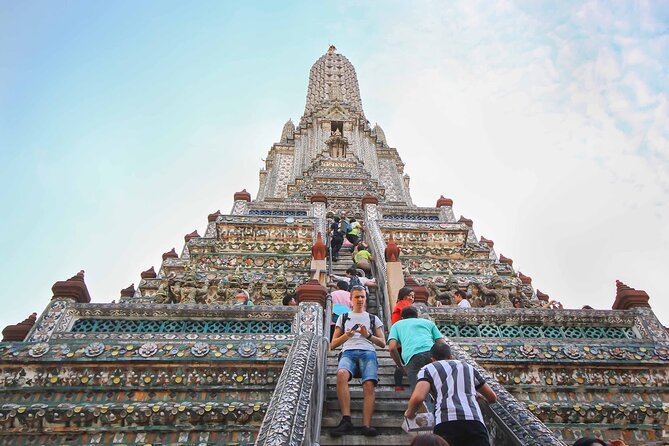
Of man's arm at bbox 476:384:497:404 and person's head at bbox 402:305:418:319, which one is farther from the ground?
person's head at bbox 402:305:418:319

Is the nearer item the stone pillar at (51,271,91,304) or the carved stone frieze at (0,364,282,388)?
the carved stone frieze at (0,364,282,388)

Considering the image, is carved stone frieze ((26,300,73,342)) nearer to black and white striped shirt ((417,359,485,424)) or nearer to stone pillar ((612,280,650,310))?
black and white striped shirt ((417,359,485,424))

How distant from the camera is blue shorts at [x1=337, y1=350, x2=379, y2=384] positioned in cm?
520

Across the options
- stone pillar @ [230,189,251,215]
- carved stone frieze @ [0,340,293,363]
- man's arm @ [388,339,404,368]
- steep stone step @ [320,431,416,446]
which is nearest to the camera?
steep stone step @ [320,431,416,446]

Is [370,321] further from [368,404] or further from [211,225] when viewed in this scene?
[211,225]

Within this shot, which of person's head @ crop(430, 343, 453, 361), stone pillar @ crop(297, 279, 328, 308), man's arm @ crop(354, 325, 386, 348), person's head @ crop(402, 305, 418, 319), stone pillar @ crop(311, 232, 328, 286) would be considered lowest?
person's head @ crop(430, 343, 453, 361)

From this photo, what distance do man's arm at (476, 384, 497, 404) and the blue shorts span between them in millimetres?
1340

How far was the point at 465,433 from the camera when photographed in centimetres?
347

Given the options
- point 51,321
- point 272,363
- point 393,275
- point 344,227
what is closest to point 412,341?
point 272,363

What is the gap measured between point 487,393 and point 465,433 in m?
0.65

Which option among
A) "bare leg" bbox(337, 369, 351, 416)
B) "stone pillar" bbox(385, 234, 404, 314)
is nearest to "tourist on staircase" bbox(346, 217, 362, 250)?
"stone pillar" bbox(385, 234, 404, 314)

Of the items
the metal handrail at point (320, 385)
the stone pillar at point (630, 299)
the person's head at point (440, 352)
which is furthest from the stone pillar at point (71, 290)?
the stone pillar at point (630, 299)

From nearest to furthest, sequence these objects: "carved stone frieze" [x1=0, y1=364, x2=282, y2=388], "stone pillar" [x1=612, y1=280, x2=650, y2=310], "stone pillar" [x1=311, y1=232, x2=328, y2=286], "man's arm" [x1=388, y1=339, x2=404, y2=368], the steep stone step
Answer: the steep stone step, "man's arm" [x1=388, y1=339, x2=404, y2=368], "carved stone frieze" [x1=0, y1=364, x2=282, y2=388], "stone pillar" [x1=612, y1=280, x2=650, y2=310], "stone pillar" [x1=311, y1=232, x2=328, y2=286]

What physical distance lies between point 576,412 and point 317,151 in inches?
875
